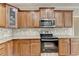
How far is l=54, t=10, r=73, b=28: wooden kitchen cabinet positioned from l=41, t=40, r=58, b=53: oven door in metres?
0.81

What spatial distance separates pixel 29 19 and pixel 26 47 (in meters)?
1.22

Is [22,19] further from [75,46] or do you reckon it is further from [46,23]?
[75,46]

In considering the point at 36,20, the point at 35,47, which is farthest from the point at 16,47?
the point at 36,20

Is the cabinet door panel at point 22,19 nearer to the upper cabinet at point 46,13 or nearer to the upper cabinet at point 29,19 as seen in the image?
the upper cabinet at point 29,19

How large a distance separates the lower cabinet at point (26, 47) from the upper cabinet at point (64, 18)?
4.14ft

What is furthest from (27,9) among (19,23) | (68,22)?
(68,22)

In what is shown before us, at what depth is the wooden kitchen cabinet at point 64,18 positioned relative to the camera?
654 cm

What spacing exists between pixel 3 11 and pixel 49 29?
255cm

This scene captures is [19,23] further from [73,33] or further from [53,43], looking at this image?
[73,33]

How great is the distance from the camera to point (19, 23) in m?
6.56

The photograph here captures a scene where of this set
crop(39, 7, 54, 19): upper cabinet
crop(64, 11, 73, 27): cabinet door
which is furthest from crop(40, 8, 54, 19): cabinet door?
crop(64, 11, 73, 27): cabinet door

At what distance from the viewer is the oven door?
6216 mm

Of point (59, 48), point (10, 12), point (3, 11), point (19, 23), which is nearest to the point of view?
point (3, 11)

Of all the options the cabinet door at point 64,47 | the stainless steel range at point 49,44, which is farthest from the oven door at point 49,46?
the cabinet door at point 64,47
